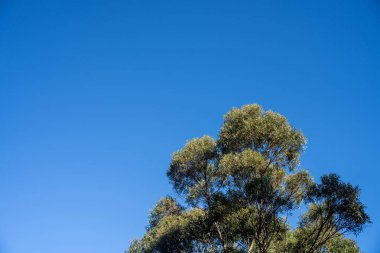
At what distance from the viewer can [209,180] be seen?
30.7 m

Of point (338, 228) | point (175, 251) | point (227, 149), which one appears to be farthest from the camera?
point (175, 251)

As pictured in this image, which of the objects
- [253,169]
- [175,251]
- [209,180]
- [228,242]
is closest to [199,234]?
A: [228,242]

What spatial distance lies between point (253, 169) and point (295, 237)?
10611 millimetres

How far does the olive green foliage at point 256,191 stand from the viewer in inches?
976

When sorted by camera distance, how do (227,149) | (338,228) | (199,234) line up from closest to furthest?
1. (338,228)
2. (227,149)
3. (199,234)

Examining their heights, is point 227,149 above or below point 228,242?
above

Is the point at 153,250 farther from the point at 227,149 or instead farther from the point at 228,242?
the point at 227,149

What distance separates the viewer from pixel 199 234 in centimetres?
3203

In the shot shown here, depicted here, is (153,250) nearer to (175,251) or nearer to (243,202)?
(175,251)

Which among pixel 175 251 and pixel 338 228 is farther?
pixel 175 251

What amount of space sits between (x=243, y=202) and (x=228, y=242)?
308 inches

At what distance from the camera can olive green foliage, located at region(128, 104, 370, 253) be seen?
24.8 m

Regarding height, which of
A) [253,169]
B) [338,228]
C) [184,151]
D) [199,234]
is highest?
[184,151]

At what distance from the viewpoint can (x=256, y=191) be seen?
24609 millimetres
